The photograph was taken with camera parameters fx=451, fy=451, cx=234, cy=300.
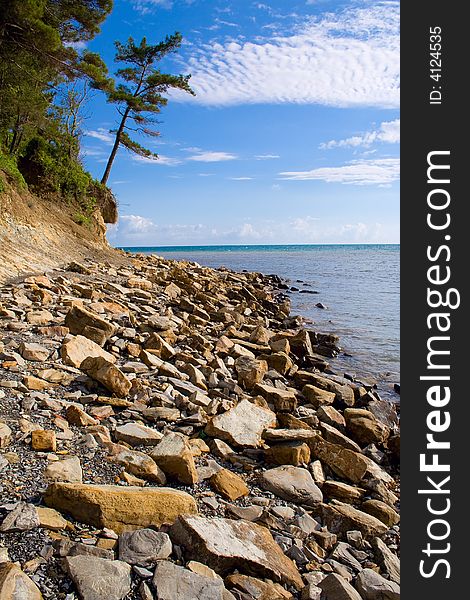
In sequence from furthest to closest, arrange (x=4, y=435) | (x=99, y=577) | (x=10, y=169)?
(x=10, y=169), (x=4, y=435), (x=99, y=577)

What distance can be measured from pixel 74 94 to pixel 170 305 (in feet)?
50.9

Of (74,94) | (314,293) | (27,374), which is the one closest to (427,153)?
(27,374)

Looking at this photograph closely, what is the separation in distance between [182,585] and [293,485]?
155 centimetres

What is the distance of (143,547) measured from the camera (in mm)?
2357

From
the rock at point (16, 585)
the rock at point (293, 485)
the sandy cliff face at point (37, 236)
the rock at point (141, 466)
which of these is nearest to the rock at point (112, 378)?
the rock at point (141, 466)

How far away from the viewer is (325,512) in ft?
10.8

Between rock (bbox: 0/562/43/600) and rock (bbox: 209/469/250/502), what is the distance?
1.49 meters

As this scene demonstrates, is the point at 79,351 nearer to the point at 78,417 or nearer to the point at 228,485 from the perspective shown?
the point at 78,417

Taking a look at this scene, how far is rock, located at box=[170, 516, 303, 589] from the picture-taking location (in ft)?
7.82

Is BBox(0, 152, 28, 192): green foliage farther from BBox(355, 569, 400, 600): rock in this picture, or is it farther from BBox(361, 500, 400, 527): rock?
BBox(355, 569, 400, 600): rock

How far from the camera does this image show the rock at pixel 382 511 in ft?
11.4

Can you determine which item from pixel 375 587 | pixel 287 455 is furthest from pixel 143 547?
pixel 287 455

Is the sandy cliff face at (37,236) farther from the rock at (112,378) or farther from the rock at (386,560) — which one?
the rock at (386,560)

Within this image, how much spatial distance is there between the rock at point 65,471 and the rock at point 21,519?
40 centimetres
